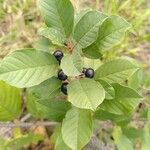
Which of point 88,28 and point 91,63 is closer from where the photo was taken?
point 88,28

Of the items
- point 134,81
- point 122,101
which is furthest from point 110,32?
point 134,81

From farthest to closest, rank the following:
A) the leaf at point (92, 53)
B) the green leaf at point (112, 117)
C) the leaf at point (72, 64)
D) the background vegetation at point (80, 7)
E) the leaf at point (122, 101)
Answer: the background vegetation at point (80, 7)
the green leaf at point (112, 117)
the leaf at point (122, 101)
the leaf at point (92, 53)
the leaf at point (72, 64)

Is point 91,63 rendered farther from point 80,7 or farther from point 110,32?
point 80,7

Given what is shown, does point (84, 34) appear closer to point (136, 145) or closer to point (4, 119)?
point (4, 119)

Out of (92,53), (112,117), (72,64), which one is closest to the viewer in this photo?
(72,64)

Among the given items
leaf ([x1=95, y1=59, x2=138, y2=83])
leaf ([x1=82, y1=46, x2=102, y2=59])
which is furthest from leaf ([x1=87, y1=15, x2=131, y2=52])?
leaf ([x1=95, y1=59, x2=138, y2=83])

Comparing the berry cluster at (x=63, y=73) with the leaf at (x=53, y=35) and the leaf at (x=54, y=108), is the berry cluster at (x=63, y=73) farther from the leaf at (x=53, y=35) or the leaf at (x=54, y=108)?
the leaf at (x=54, y=108)

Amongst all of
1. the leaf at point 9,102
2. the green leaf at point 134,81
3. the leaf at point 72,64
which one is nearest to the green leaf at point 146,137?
the green leaf at point 134,81
